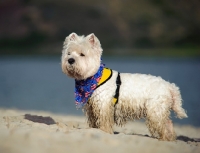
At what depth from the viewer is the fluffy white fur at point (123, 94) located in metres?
9.07

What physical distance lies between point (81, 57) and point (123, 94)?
1.05 m

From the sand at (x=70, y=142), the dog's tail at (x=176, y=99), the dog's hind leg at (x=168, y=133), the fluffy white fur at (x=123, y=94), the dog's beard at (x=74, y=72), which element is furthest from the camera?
the dog's tail at (x=176, y=99)

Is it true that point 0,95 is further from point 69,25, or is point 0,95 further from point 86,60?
point 69,25

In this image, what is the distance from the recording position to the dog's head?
8945 millimetres

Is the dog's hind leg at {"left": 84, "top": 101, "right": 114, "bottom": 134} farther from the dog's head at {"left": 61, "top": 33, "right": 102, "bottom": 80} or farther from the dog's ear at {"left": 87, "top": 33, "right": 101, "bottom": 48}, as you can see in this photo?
the dog's ear at {"left": 87, "top": 33, "right": 101, "bottom": 48}

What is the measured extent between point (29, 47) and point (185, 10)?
26.3 m

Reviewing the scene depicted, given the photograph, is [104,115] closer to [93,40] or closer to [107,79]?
[107,79]

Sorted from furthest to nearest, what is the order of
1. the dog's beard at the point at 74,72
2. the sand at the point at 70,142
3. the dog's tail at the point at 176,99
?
1. the dog's tail at the point at 176,99
2. the dog's beard at the point at 74,72
3. the sand at the point at 70,142

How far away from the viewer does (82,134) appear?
8.30 meters

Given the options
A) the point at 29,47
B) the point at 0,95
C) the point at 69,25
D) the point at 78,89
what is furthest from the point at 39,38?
the point at 78,89

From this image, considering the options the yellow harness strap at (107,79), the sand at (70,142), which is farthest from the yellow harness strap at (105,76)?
the sand at (70,142)

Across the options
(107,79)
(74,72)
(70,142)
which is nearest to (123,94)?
(107,79)

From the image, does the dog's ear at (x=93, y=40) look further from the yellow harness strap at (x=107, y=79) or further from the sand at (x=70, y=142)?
the sand at (x=70, y=142)

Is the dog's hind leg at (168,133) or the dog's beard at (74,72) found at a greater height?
the dog's beard at (74,72)
